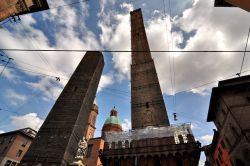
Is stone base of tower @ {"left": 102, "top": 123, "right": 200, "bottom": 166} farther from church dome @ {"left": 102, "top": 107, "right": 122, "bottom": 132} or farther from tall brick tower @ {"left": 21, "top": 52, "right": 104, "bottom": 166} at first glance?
church dome @ {"left": 102, "top": 107, "right": 122, "bottom": 132}

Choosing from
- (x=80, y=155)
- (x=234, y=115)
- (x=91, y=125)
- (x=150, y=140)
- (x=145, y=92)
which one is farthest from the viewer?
(x=91, y=125)

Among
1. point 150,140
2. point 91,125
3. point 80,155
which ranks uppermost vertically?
point 91,125

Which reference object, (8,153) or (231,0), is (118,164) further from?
(8,153)

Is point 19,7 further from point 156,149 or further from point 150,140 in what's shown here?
point 156,149

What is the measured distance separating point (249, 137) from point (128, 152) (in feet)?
29.6

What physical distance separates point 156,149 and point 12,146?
25911mm

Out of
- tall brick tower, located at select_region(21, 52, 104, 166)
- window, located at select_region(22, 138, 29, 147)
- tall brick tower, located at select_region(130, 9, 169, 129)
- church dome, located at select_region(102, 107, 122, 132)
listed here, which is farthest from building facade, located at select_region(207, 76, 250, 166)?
window, located at select_region(22, 138, 29, 147)

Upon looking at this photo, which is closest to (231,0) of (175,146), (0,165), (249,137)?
(249,137)

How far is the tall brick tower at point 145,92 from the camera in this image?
1820cm

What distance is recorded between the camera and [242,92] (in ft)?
47.9

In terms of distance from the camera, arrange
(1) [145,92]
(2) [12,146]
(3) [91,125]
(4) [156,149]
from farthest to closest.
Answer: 1. (3) [91,125]
2. (2) [12,146]
3. (1) [145,92]
4. (4) [156,149]

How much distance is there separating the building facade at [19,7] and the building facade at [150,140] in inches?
482

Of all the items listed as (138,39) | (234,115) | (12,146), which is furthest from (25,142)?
(234,115)

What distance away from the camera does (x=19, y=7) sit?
998 centimetres
